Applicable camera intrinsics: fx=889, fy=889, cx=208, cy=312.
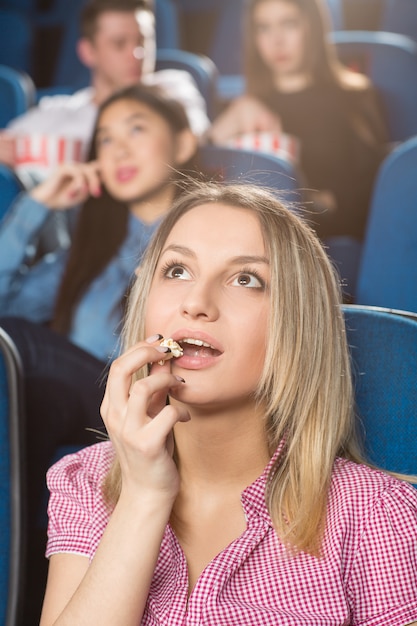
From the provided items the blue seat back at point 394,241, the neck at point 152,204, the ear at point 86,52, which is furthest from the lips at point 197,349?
the ear at point 86,52

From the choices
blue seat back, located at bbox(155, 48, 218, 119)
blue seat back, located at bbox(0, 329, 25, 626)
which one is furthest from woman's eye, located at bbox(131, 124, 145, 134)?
blue seat back, located at bbox(0, 329, 25, 626)

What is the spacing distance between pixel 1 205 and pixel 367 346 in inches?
51.7

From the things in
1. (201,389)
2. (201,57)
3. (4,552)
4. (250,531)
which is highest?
(201,57)

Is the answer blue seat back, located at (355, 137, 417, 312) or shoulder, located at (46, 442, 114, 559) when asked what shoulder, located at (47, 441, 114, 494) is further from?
blue seat back, located at (355, 137, 417, 312)

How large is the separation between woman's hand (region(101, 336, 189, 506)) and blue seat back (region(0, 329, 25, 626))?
0.29 metres

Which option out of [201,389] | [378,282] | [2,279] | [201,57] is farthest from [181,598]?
[201,57]

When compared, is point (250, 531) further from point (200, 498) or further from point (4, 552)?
point (4, 552)

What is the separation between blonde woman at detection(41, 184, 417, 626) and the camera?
809 millimetres

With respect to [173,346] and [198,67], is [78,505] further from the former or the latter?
[198,67]

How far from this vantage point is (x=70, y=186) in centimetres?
219

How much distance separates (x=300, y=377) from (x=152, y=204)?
3.87 feet

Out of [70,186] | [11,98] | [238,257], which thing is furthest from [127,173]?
[238,257]

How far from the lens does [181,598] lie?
832 millimetres

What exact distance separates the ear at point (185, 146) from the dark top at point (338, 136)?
34 centimetres
